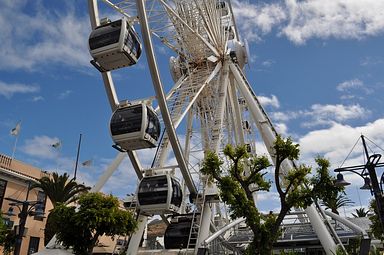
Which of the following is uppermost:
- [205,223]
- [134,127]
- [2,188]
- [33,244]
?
[134,127]

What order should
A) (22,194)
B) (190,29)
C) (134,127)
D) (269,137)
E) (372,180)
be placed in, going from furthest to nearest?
(22,194)
(190,29)
(269,137)
(134,127)
(372,180)

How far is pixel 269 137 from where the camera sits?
2711 centimetres

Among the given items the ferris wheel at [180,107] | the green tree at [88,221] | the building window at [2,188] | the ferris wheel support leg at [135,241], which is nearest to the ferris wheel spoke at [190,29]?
the ferris wheel at [180,107]

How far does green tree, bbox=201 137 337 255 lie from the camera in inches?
666

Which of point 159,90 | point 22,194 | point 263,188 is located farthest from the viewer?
point 22,194

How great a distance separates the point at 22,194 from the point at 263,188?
2319 centimetres

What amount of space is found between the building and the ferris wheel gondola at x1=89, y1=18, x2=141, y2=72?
14.4 meters

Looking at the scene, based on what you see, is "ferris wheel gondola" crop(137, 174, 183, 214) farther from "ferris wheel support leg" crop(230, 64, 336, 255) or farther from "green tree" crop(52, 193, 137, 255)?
"ferris wheel support leg" crop(230, 64, 336, 255)

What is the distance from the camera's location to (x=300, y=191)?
17.6m

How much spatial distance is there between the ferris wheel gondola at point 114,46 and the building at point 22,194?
14.4 metres

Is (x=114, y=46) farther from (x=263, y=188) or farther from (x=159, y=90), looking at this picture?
(x=263, y=188)

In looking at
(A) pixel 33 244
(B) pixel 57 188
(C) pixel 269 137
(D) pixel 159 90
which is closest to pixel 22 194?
(B) pixel 57 188

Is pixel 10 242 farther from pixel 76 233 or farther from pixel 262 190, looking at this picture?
pixel 262 190

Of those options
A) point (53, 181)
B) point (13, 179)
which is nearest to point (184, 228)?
point (53, 181)
